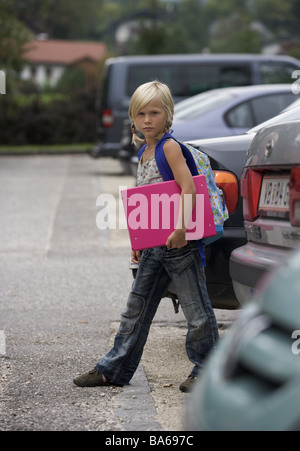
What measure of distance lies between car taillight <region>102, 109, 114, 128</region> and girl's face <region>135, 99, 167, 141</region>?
14.1 meters

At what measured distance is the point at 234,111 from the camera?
37.1 feet

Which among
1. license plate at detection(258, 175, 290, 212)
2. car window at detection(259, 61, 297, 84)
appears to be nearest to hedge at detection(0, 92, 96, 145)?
car window at detection(259, 61, 297, 84)

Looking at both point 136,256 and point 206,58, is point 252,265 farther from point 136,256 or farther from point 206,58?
point 206,58

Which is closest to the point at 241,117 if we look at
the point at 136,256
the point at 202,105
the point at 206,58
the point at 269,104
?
the point at 269,104

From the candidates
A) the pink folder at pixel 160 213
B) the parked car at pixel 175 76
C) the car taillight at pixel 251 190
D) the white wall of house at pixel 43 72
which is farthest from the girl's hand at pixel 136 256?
the white wall of house at pixel 43 72

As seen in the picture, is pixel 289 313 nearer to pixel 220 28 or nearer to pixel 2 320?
pixel 2 320

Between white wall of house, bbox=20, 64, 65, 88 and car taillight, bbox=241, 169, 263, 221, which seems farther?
white wall of house, bbox=20, 64, 65, 88

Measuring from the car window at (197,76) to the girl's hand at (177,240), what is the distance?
49.2 feet

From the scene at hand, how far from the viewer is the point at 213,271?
15.5 ft

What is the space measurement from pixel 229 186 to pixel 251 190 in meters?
0.64

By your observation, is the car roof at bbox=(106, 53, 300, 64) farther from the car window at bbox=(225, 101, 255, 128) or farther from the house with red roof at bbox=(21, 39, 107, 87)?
the house with red roof at bbox=(21, 39, 107, 87)

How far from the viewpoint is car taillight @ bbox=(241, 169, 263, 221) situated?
4051 millimetres

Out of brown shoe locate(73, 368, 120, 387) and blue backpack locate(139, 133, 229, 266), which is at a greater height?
blue backpack locate(139, 133, 229, 266)

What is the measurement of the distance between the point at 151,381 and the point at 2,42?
27.2 meters
